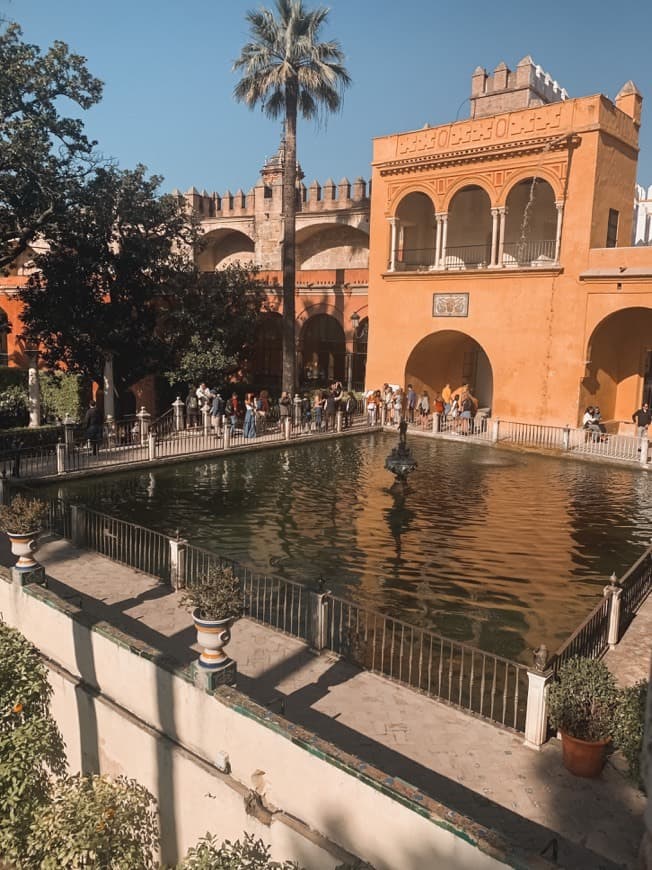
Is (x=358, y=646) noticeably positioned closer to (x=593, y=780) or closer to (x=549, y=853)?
(x=593, y=780)

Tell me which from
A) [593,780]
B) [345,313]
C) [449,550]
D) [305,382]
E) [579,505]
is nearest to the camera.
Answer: [593,780]

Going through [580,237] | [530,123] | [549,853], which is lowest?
[549,853]

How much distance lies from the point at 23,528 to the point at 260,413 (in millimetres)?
14437

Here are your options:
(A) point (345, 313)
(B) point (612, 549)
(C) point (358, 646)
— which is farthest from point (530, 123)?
(C) point (358, 646)

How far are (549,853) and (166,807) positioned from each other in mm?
3055

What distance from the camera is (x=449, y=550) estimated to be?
40.9 feet

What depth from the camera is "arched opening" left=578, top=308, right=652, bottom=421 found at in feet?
75.1

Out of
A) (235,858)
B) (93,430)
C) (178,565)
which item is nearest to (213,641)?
(235,858)

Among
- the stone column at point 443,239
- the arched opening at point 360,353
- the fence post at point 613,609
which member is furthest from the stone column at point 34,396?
the fence post at point 613,609

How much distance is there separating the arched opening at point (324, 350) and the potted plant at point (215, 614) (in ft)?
83.9

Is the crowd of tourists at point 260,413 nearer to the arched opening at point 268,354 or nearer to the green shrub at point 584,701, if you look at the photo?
the arched opening at point 268,354

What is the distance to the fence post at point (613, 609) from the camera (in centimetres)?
827

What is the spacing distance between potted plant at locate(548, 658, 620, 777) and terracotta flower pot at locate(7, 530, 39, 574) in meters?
5.75

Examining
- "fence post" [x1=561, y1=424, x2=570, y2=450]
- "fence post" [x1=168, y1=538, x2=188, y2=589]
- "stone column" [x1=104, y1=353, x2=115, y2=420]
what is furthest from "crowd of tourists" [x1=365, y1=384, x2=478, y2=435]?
"fence post" [x1=168, y1=538, x2=188, y2=589]
